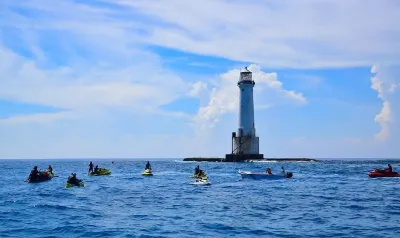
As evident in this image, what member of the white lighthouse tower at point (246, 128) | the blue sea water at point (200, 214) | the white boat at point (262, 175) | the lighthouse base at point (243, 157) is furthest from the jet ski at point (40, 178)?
the lighthouse base at point (243, 157)

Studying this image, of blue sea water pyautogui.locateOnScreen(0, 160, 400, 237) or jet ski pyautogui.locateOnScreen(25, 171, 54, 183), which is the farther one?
jet ski pyautogui.locateOnScreen(25, 171, 54, 183)

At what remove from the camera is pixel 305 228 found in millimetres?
24094

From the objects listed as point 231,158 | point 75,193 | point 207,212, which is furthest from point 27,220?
point 231,158

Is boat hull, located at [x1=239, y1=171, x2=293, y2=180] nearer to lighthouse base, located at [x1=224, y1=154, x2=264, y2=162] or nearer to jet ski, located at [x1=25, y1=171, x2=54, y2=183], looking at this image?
jet ski, located at [x1=25, y1=171, x2=54, y2=183]

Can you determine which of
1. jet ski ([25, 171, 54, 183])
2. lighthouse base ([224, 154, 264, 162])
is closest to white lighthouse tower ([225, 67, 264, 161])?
lighthouse base ([224, 154, 264, 162])

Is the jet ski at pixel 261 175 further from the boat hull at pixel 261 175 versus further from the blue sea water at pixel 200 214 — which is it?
the blue sea water at pixel 200 214

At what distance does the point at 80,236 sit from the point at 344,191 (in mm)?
29642

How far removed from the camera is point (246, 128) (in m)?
122

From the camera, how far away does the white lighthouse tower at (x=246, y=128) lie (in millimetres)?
121688

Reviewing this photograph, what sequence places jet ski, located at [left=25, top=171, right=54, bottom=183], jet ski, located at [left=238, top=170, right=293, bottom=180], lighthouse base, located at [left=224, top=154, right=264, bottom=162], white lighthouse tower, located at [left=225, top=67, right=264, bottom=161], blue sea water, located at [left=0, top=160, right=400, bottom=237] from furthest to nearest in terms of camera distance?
1. lighthouse base, located at [left=224, top=154, right=264, bottom=162]
2. white lighthouse tower, located at [left=225, top=67, right=264, bottom=161]
3. jet ski, located at [left=238, top=170, right=293, bottom=180]
4. jet ski, located at [left=25, top=171, right=54, bottom=183]
5. blue sea water, located at [left=0, top=160, right=400, bottom=237]

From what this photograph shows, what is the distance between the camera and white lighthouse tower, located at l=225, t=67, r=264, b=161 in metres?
122

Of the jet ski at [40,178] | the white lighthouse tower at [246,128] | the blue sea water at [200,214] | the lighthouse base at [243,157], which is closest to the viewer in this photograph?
the blue sea water at [200,214]

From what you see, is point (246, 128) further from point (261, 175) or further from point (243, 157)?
point (261, 175)

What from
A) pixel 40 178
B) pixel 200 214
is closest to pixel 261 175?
pixel 40 178
